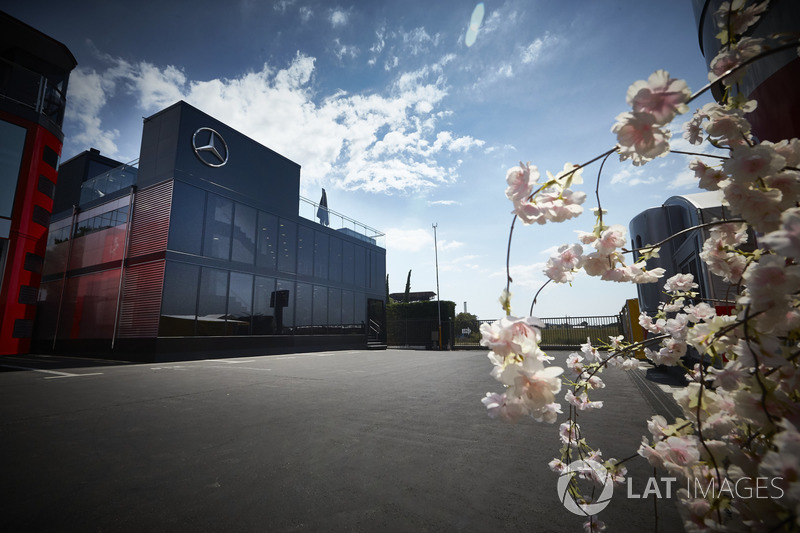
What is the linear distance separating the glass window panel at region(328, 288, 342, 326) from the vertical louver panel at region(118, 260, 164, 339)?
9.15 metres

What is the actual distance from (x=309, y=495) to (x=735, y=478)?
213cm

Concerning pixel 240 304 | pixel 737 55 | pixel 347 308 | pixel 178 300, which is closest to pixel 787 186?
pixel 737 55

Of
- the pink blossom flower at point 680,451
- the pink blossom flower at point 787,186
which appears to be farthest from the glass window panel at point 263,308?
the pink blossom flower at point 787,186

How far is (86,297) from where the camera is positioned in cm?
1505

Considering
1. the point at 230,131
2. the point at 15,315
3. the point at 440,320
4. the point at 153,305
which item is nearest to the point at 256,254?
the point at 153,305

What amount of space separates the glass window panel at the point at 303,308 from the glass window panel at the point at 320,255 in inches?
48.2

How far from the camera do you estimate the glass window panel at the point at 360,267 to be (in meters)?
22.8

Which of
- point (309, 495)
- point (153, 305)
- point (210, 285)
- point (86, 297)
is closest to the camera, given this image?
point (309, 495)

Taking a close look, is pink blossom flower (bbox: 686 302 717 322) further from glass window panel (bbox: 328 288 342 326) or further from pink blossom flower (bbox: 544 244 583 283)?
glass window panel (bbox: 328 288 342 326)

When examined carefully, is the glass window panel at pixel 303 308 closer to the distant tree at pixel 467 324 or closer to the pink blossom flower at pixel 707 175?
the distant tree at pixel 467 324

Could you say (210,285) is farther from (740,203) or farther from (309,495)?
(740,203)

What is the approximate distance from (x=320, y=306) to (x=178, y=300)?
7.71m

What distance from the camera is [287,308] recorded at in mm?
17281

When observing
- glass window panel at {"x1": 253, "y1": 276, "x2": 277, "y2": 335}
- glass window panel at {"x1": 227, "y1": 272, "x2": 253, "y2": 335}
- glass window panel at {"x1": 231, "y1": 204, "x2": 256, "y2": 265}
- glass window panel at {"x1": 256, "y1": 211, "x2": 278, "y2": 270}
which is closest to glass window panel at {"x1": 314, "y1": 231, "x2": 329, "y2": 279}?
glass window panel at {"x1": 256, "y1": 211, "x2": 278, "y2": 270}
